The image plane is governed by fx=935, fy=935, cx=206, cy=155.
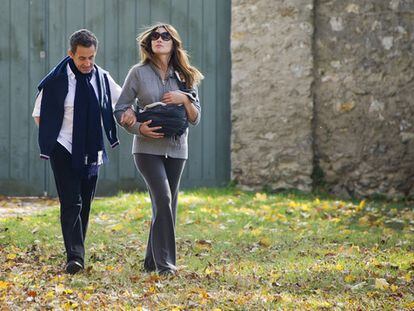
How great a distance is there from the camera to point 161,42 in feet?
19.0

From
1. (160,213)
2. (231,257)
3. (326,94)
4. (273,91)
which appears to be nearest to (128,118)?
(160,213)

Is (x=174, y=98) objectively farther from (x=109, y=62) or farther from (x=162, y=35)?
(x=109, y=62)

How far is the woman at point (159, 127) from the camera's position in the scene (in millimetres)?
5676

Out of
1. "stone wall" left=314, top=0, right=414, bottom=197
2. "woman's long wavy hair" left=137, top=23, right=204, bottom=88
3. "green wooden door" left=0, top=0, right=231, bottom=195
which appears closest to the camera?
"woman's long wavy hair" left=137, top=23, right=204, bottom=88

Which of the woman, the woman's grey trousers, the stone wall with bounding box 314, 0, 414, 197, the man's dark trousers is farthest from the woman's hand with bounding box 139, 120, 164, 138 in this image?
the stone wall with bounding box 314, 0, 414, 197

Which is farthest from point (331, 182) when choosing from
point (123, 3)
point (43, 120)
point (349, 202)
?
point (43, 120)

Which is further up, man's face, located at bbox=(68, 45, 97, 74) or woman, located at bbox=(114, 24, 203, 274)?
man's face, located at bbox=(68, 45, 97, 74)

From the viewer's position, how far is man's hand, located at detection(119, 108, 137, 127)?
567 cm

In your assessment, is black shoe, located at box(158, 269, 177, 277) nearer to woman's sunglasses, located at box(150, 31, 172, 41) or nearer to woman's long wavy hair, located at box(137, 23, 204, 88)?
woman's long wavy hair, located at box(137, 23, 204, 88)

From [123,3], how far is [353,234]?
4000 millimetres

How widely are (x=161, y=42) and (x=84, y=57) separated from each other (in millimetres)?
486

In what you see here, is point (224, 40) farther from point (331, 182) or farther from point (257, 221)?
point (257, 221)

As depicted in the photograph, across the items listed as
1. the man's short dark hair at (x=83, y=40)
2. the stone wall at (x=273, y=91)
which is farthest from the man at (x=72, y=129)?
the stone wall at (x=273, y=91)

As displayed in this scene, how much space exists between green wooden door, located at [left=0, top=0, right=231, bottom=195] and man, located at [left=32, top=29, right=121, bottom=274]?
4235 millimetres
